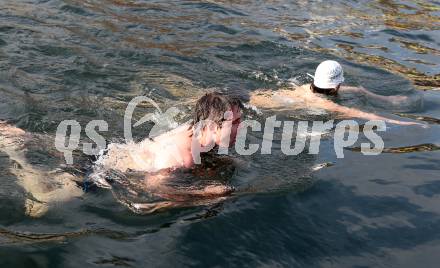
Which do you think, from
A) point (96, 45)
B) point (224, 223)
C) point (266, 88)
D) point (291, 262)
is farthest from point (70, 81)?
point (291, 262)

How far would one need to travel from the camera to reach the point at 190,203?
15.4 feet

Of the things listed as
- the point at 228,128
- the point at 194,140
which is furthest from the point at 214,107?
the point at 194,140

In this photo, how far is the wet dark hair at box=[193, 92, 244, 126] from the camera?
15.5 ft

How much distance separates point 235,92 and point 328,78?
137cm

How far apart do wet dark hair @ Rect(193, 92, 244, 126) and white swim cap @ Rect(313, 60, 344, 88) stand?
9.60 ft

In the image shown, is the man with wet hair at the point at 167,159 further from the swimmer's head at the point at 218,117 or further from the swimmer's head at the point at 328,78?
the swimmer's head at the point at 328,78

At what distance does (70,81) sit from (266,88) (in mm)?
2913

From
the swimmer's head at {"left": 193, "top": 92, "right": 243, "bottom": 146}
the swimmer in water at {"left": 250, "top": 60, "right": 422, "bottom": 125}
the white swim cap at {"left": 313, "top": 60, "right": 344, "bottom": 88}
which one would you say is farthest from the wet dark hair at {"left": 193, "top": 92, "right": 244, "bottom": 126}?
the white swim cap at {"left": 313, "top": 60, "right": 344, "bottom": 88}

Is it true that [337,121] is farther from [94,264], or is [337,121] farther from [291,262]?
[94,264]

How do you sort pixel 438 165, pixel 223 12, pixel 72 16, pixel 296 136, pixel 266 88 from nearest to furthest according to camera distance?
pixel 438 165, pixel 296 136, pixel 266 88, pixel 72 16, pixel 223 12

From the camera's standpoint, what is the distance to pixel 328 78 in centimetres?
748

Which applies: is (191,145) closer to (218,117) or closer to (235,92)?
(218,117)

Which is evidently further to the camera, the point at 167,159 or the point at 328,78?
the point at 328,78

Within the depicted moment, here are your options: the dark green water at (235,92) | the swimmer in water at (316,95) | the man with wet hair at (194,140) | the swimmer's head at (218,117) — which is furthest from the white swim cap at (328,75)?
the swimmer's head at (218,117)
